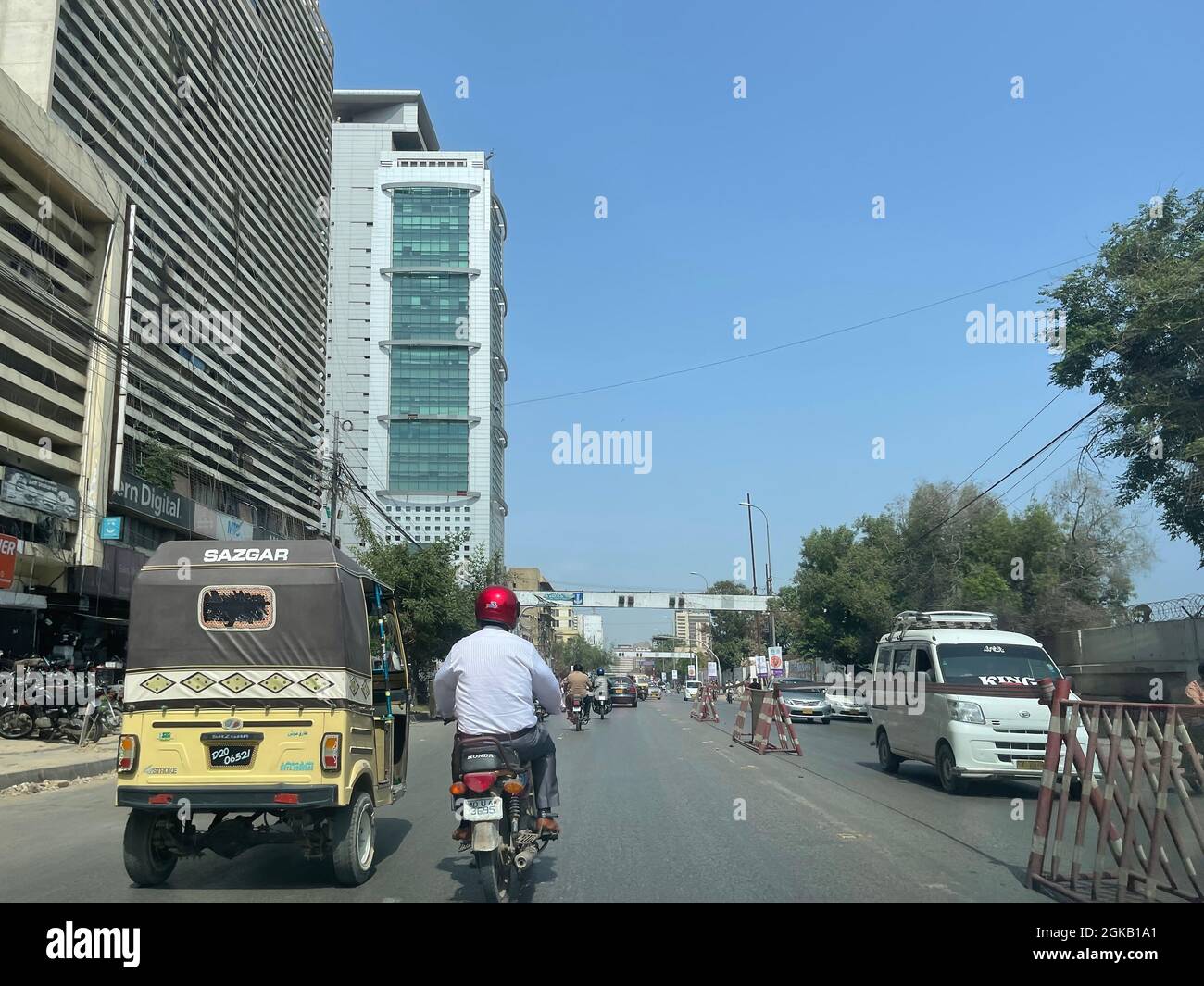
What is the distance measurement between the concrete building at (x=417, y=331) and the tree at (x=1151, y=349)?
97.9m

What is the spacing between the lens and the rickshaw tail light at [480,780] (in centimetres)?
543

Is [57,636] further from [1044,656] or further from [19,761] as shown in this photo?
[1044,656]

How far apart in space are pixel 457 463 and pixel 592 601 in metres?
42.3

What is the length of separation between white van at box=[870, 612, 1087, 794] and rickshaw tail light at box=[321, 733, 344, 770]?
725 centimetres

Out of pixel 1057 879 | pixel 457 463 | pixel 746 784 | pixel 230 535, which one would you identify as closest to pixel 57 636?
pixel 230 535

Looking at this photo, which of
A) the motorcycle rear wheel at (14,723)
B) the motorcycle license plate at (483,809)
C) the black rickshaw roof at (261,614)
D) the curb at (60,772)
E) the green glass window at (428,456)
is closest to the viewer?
the motorcycle license plate at (483,809)

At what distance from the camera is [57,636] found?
23.2 m

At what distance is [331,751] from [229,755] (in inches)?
26.1

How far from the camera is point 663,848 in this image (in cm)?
796

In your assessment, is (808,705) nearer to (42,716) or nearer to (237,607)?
(42,716)

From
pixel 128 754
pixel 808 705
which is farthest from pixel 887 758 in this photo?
pixel 808 705

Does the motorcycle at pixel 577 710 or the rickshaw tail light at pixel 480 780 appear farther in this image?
the motorcycle at pixel 577 710

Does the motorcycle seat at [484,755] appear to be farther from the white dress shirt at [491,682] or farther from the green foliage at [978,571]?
the green foliage at [978,571]

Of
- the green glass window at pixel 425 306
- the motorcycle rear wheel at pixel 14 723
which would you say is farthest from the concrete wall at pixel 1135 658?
the green glass window at pixel 425 306
